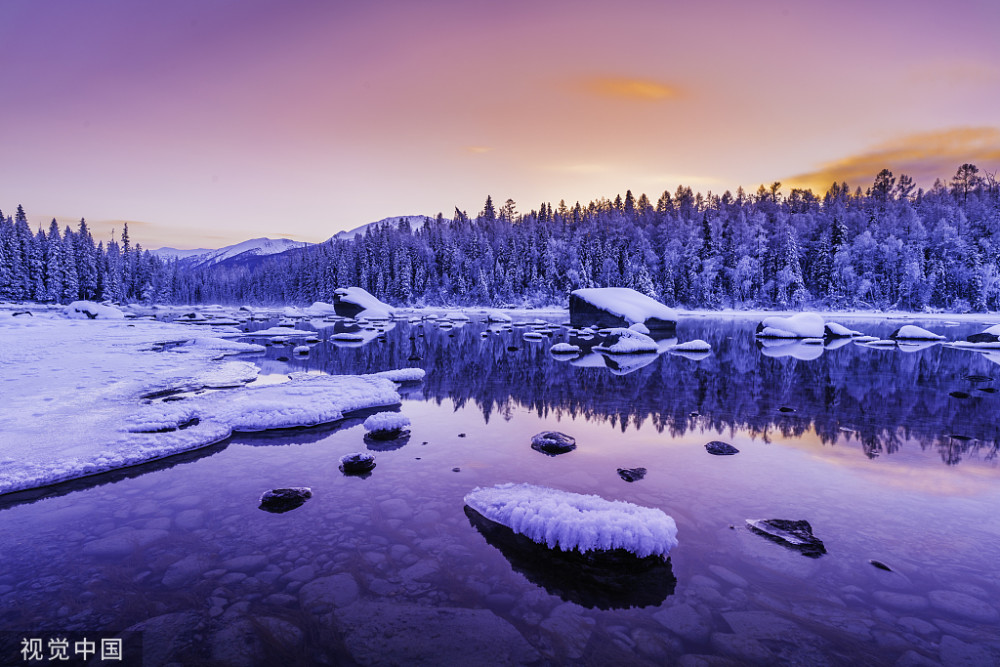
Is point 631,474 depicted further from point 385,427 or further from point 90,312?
point 90,312

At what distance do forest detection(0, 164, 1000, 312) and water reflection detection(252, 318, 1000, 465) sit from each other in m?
51.9

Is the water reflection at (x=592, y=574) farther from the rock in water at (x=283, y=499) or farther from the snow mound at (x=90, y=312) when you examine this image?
the snow mound at (x=90, y=312)

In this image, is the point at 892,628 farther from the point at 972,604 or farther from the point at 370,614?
the point at 370,614

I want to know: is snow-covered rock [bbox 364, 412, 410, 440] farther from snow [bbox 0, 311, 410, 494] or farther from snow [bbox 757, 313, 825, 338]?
snow [bbox 757, 313, 825, 338]

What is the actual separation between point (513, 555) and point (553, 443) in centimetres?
340

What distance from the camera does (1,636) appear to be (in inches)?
130

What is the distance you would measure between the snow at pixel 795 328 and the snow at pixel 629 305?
21.3 feet

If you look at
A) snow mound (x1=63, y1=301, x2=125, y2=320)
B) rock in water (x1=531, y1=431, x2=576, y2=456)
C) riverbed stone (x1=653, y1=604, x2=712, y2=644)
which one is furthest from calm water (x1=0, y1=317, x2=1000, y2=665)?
snow mound (x1=63, y1=301, x2=125, y2=320)

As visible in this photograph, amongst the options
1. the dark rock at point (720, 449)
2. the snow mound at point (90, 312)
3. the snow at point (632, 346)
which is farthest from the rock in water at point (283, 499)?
the snow mound at point (90, 312)

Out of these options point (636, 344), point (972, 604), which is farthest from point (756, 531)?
point (636, 344)

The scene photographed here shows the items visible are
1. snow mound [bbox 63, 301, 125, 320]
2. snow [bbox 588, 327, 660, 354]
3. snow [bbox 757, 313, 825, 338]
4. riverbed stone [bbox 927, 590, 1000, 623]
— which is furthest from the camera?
snow mound [bbox 63, 301, 125, 320]

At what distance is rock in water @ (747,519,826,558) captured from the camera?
4.57 m

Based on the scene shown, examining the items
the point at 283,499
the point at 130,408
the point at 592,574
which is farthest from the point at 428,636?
the point at 130,408

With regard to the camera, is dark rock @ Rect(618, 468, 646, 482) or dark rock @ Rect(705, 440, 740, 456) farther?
dark rock @ Rect(705, 440, 740, 456)
